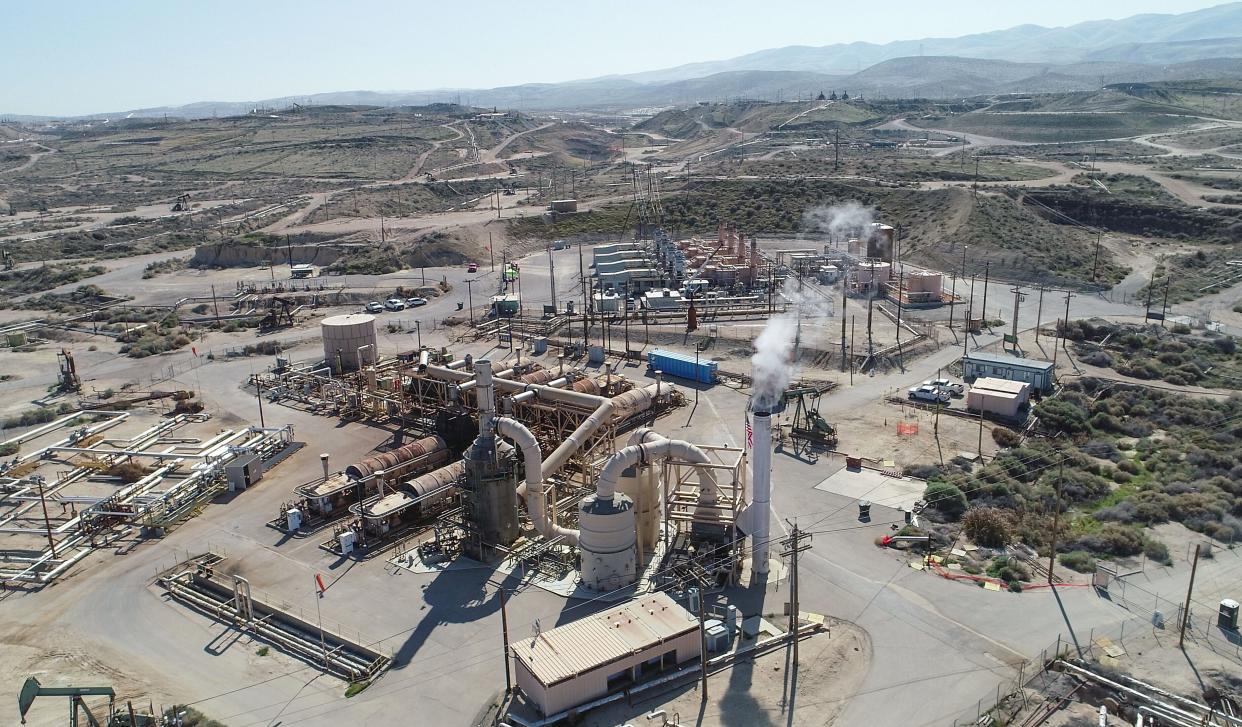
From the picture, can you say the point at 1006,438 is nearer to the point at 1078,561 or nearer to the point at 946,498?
the point at 946,498

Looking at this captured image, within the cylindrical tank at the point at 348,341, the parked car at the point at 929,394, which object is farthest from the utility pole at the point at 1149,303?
the cylindrical tank at the point at 348,341

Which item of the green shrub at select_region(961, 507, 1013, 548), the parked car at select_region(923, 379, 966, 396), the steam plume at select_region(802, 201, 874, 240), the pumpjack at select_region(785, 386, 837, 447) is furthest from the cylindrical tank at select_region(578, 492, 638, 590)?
the steam plume at select_region(802, 201, 874, 240)

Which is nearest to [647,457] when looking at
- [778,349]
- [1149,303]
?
[778,349]

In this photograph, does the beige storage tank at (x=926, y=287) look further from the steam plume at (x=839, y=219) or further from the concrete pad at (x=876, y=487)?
the concrete pad at (x=876, y=487)

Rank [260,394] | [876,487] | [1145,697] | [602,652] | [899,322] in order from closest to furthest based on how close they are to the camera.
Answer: [1145,697] → [602,652] → [876,487] → [260,394] → [899,322]

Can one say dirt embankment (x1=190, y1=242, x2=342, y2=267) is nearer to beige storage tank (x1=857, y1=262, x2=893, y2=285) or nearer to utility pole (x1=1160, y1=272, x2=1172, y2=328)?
beige storage tank (x1=857, y1=262, x2=893, y2=285)

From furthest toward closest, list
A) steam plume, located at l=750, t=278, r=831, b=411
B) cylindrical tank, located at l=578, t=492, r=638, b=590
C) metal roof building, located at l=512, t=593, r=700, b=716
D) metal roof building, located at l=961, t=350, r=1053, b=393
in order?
metal roof building, located at l=961, t=350, r=1053, b=393, steam plume, located at l=750, t=278, r=831, b=411, cylindrical tank, located at l=578, t=492, r=638, b=590, metal roof building, located at l=512, t=593, r=700, b=716

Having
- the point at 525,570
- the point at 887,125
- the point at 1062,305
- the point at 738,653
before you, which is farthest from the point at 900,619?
the point at 887,125
